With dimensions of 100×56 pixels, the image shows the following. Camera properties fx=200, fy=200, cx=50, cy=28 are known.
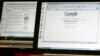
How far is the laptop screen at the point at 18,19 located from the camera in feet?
3.02

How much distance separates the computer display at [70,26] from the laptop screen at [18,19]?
0.07 metres

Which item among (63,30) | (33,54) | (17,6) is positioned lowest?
(33,54)

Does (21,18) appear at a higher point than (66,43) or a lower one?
higher

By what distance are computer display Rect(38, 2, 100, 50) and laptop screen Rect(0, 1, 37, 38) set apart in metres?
0.07

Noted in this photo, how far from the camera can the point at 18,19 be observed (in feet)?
3.06

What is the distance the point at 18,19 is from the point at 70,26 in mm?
248

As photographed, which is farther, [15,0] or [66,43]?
[15,0]

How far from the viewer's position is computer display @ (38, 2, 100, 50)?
839 mm

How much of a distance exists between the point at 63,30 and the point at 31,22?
0.16 m

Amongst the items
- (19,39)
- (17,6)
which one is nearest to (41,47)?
(19,39)

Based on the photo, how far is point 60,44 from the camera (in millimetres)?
850

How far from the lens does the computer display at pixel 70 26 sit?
0.84 meters

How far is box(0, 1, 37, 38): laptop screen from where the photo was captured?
3.02 feet

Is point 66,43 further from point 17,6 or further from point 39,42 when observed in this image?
point 17,6
